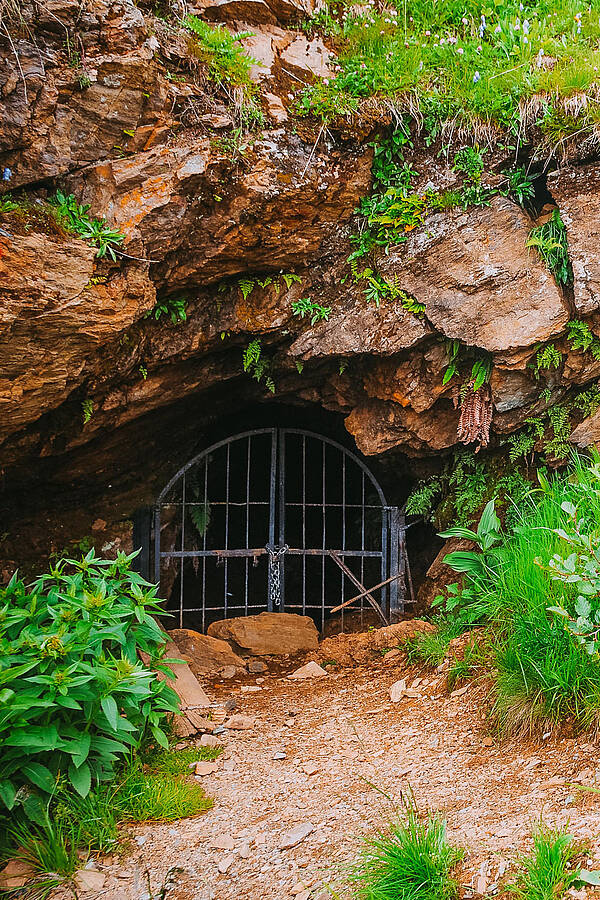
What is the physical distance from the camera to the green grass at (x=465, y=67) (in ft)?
12.4

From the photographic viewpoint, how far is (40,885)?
7.73 feet

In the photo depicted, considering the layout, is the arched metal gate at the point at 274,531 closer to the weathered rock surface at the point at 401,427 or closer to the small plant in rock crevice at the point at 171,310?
the weathered rock surface at the point at 401,427

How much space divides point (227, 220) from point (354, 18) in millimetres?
1710

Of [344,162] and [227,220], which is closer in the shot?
[227,220]

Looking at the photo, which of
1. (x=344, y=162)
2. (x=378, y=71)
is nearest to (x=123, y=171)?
(x=344, y=162)

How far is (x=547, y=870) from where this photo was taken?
1845 mm

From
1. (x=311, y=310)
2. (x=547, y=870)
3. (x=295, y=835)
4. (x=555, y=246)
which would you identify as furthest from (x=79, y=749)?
(x=555, y=246)

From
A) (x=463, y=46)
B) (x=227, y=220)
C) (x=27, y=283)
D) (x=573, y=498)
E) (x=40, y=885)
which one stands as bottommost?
(x=40, y=885)

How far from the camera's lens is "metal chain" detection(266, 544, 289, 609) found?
18.4 feet

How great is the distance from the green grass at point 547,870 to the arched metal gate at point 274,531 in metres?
3.57

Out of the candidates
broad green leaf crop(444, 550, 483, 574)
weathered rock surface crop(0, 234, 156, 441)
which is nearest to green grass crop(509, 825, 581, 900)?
broad green leaf crop(444, 550, 483, 574)

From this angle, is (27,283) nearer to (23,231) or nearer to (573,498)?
(23,231)

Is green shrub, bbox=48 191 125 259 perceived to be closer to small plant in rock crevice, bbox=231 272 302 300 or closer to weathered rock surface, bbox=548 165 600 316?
small plant in rock crevice, bbox=231 272 302 300

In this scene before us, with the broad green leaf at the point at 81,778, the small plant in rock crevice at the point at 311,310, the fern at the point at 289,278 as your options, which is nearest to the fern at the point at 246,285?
the fern at the point at 289,278
